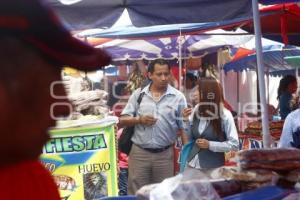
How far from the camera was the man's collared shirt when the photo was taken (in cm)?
573

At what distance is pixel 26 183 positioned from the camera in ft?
4.16

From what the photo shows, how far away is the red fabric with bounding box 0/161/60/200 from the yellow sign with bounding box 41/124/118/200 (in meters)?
4.18

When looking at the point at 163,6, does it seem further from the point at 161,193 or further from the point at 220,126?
the point at 161,193

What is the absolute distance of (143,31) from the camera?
930 cm

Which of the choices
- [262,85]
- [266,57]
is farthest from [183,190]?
[266,57]

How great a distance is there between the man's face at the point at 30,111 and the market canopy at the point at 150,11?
2.72m

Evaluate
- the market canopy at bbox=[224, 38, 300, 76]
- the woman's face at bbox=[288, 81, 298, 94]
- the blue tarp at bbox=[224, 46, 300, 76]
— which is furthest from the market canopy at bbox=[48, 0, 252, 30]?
the blue tarp at bbox=[224, 46, 300, 76]

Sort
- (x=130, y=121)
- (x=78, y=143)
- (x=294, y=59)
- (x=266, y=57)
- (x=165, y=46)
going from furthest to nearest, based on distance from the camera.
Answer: (x=266, y=57), (x=294, y=59), (x=165, y=46), (x=130, y=121), (x=78, y=143)

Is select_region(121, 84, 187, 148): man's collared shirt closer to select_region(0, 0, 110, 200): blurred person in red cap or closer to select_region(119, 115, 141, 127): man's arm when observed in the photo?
select_region(119, 115, 141, 127): man's arm

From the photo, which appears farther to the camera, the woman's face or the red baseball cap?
the woman's face

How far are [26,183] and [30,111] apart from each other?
18 centimetres

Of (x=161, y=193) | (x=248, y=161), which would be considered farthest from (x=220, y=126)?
(x=161, y=193)

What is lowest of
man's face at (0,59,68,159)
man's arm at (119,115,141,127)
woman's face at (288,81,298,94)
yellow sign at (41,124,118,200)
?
yellow sign at (41,124,118,200)

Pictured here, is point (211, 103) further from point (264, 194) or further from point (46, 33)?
point (46, 33)
